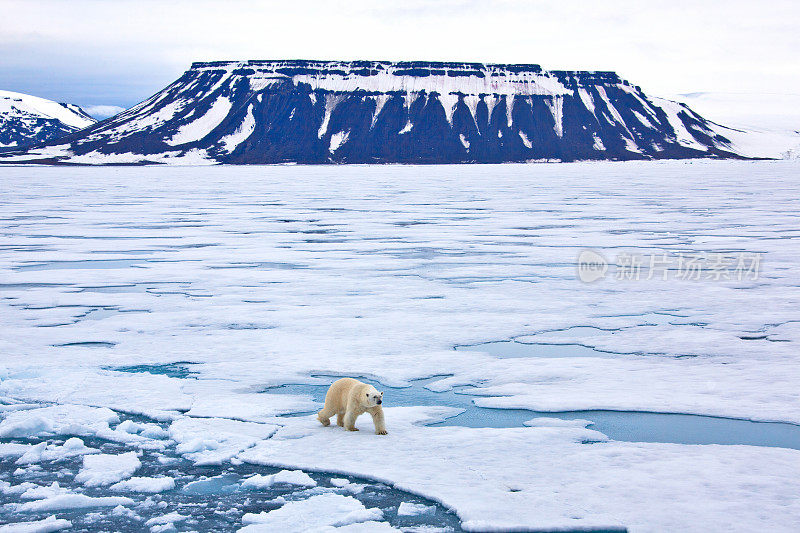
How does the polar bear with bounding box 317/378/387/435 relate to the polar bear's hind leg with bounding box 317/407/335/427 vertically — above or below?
above

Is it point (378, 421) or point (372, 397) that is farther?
point (378, 421)

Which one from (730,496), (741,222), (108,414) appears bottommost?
(108,414)

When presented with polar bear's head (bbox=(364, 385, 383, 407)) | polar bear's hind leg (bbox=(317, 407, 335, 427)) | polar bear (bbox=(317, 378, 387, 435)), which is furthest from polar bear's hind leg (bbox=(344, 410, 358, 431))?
polar bear's head (bbox=(364, 385, 383, 407))

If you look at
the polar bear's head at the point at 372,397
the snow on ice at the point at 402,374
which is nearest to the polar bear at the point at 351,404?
the polar bear's head at the point at 372,397

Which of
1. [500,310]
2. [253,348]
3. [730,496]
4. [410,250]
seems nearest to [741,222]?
[410,250]

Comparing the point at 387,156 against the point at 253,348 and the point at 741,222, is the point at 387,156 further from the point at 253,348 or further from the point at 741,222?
the point at 253,348

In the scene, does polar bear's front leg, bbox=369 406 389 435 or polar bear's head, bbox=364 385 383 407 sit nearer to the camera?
polar bear's head, bbox=364 385 383 407

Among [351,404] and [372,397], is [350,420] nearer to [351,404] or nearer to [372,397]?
[351,404]

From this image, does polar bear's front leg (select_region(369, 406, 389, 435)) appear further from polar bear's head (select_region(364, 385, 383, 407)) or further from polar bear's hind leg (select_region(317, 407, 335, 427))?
polar bear's hind leg (select_region(317, 407, 335, 427))

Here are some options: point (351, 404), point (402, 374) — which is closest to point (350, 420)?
point (351, 404)
